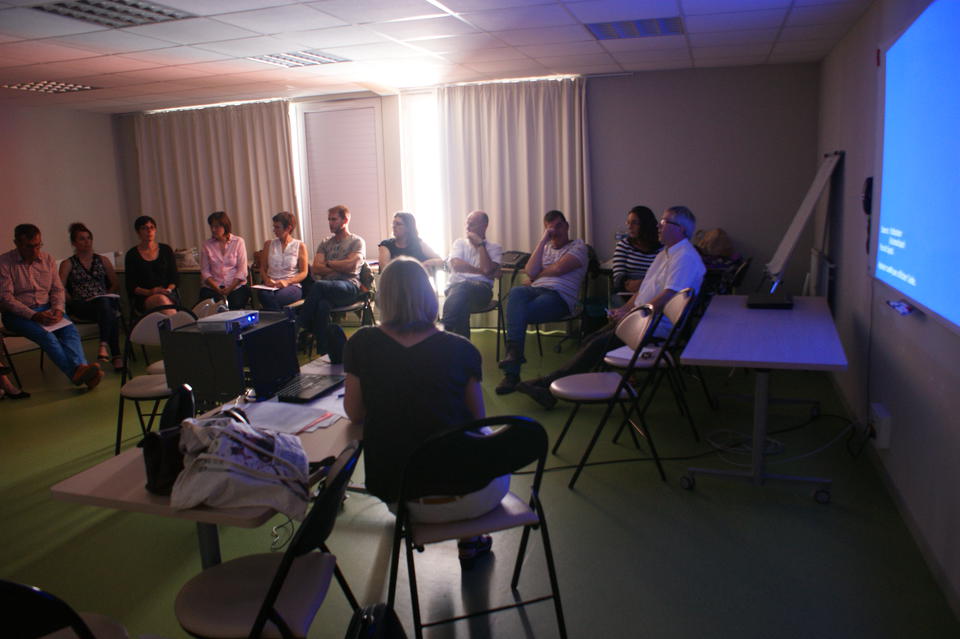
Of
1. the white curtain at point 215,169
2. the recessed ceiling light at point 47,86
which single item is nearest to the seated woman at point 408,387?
the recessed ceiling light at point 47,86

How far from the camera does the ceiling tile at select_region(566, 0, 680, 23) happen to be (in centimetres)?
384

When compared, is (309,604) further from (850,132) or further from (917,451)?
(850,132)

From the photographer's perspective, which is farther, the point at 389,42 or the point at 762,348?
the point at 389,42

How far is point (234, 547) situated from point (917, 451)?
268cm

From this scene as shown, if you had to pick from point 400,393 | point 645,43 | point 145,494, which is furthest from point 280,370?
point 645,43

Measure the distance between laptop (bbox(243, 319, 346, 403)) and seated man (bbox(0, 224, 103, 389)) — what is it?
3316mm

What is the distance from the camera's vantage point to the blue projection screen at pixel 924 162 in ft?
6.52

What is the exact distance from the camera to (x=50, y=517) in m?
3.10

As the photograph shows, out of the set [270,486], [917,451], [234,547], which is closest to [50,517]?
[234,547]

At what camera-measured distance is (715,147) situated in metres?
6.04

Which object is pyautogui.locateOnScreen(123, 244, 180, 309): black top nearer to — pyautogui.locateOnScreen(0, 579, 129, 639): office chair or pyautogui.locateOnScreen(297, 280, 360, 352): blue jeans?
pyautogui.locateOnScreen(297, 280, 360, 352): blue jeans

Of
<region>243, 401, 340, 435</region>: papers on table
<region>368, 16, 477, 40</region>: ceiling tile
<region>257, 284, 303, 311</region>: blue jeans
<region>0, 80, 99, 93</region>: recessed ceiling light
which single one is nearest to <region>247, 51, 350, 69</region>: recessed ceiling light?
<region>368, 16, 477, 40</region>: ceiling tile

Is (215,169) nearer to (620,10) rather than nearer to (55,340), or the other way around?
(55,340)

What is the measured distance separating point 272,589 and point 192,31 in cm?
388
